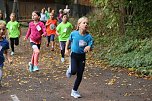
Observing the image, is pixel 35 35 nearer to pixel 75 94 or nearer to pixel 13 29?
pixel 75 94

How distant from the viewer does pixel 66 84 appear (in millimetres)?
9867

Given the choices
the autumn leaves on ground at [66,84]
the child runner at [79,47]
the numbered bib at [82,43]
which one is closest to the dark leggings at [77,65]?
the child runner at [79,47]

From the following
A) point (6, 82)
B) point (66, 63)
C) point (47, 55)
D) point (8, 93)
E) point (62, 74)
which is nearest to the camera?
point (8, 93)

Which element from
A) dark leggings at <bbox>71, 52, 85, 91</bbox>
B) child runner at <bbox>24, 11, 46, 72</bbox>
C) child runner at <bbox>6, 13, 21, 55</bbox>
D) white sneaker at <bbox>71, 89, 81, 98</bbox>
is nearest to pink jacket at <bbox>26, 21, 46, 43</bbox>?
child runner at <bbox>24, 11, 46, 72</bbox>

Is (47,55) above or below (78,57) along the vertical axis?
below

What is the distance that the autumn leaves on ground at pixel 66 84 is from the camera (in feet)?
27.7

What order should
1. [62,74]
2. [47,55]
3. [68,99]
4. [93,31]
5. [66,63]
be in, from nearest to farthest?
[68,99], [62,74], [66,63], [47,55], [93,31]

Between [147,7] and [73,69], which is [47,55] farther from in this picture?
[73,69]

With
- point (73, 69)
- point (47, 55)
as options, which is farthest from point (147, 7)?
point (73, 69)

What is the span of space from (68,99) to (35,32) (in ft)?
14.1

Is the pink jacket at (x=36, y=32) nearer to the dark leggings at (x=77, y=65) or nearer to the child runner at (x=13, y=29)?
the dark leggings at (x=77, y=65)

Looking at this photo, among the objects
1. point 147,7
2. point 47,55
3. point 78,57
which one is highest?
point 147,7

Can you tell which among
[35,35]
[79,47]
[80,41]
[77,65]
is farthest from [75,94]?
[35,35]

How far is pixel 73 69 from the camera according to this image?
27.1 ft
